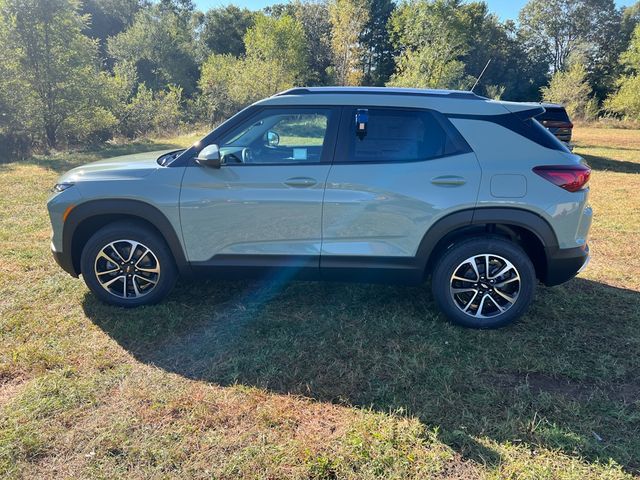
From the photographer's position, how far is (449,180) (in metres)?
3.33

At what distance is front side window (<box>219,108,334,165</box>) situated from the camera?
3.50 m

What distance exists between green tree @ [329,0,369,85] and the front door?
35080mm

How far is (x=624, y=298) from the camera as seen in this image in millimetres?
4230

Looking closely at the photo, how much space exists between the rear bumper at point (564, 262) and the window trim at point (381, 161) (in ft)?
3.44

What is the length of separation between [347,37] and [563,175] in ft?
119

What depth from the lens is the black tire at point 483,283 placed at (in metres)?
3.43

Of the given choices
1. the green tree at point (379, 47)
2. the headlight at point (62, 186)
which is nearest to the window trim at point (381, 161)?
the headlight at point (62, 186)

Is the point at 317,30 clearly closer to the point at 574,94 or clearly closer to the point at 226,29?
the point at 226,29

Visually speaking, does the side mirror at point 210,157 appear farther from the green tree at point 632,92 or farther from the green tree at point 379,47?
the green tree at point 379,47

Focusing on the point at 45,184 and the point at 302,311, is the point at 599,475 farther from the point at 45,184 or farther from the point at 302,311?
the point at 45,184

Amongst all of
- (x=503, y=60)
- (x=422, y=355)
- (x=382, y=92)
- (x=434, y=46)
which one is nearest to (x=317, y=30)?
(x=503, y=60)

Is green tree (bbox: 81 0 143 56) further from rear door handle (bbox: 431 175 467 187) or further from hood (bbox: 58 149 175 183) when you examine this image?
rear door handle (bbox: 431 175 467 187)

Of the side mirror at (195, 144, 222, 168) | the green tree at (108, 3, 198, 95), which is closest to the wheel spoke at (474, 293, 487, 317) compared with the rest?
the side mirror at (195, 144, 222, 168)

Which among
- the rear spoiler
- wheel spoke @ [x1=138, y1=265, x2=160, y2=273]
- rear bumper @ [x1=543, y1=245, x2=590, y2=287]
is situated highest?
the rear spoiler
